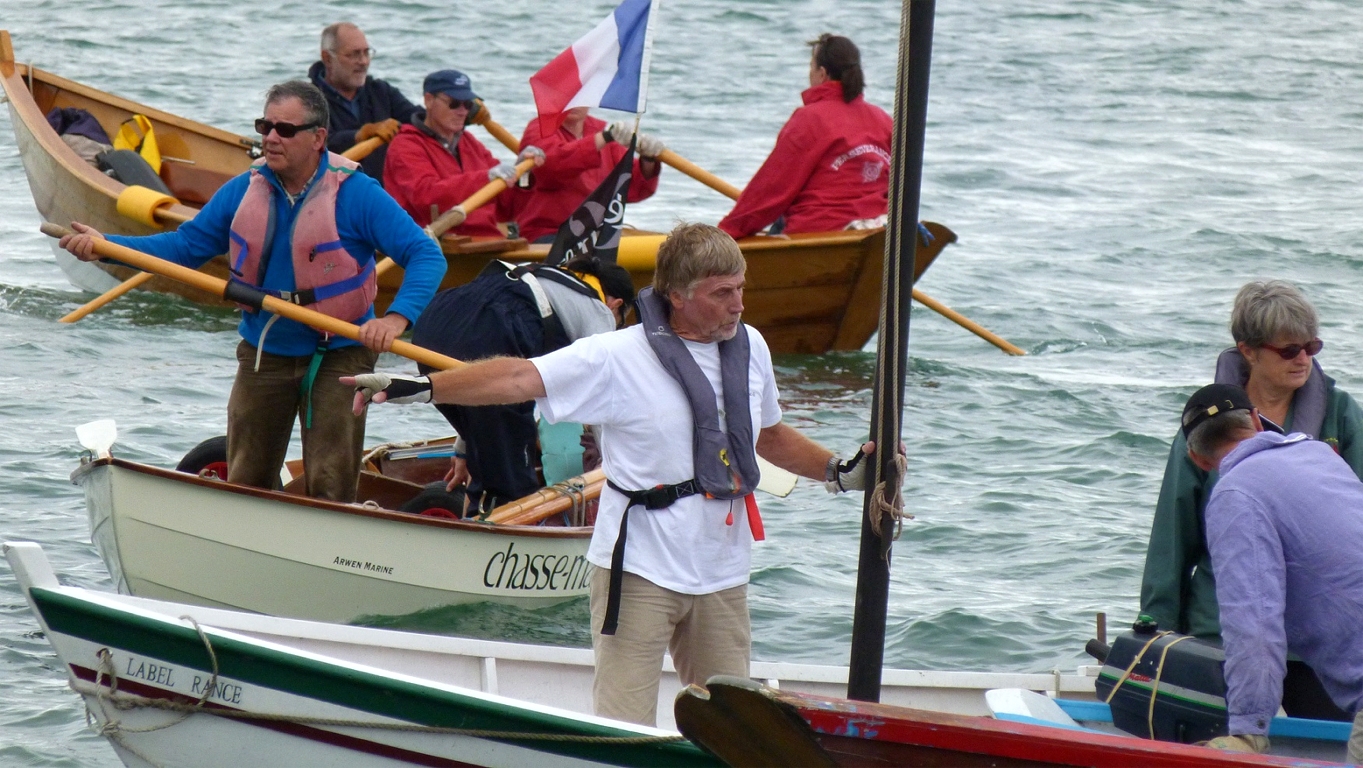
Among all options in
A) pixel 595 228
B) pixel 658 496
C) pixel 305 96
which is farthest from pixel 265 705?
pixel 595 228

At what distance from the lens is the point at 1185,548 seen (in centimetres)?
402

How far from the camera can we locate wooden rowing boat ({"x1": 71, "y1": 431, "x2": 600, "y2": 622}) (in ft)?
17.8

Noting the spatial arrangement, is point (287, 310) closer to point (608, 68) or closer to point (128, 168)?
point (608, 68)

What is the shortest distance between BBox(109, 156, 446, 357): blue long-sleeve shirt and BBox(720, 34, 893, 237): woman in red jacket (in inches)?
148

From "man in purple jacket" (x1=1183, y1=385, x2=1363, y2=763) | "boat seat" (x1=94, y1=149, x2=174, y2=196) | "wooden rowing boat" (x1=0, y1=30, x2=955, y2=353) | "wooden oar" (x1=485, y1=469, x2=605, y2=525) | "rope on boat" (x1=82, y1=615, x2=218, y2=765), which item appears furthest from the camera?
"boat seat" (x1=94, y1=149, x2=174, y2=196)

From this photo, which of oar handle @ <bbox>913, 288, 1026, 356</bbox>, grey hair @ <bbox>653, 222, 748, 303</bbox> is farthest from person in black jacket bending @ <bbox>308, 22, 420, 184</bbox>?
grey hair @ <bbox>653, 222, 748, 303</bbox>

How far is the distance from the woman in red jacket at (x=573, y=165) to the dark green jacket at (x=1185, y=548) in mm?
5029

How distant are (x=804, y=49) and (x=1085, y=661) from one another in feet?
52.3

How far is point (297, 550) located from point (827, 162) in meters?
4.49

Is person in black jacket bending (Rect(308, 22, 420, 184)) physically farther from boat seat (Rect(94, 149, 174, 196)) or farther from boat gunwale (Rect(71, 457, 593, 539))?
boat gunwale (Rect(71, 457, 593, 539))

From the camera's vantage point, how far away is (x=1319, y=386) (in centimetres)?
416

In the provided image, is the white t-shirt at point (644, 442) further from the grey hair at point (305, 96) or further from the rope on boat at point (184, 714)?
the grey hair at point (305, 96)

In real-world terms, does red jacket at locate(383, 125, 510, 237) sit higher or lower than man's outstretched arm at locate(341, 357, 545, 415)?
lower

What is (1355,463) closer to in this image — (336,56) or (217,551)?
(217,551)
